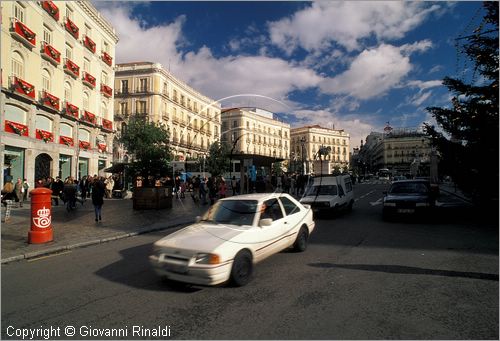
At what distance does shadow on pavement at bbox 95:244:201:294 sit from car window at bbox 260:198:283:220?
197 cm

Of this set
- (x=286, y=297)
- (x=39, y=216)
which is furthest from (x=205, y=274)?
(x=39, y=216)

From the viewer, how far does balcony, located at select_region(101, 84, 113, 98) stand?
3469 cm

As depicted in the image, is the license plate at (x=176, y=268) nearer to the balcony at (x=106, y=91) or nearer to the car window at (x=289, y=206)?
the car window at (x=289, y=206)

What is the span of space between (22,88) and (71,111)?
574cm

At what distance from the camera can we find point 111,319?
4.03m

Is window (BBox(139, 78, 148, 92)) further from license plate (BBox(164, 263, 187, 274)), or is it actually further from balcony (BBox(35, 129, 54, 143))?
license plate (BBox(164, 263, 187, 274))

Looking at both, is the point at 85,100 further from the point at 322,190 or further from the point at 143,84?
the point at 322,190

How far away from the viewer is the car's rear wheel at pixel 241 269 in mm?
5059

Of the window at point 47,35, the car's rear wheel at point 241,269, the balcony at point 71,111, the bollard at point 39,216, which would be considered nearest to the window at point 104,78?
the balcony at point 71,111

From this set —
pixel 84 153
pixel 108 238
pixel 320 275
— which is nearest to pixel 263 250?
pixel 320 275

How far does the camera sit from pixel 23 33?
75.8 feet

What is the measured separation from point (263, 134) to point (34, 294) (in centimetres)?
8067

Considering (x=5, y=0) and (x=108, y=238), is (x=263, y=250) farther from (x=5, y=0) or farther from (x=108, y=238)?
(x=5, y=0)

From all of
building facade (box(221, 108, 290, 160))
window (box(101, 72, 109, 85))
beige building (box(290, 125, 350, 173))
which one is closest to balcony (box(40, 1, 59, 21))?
window (box(101, 72, 109, 85))
